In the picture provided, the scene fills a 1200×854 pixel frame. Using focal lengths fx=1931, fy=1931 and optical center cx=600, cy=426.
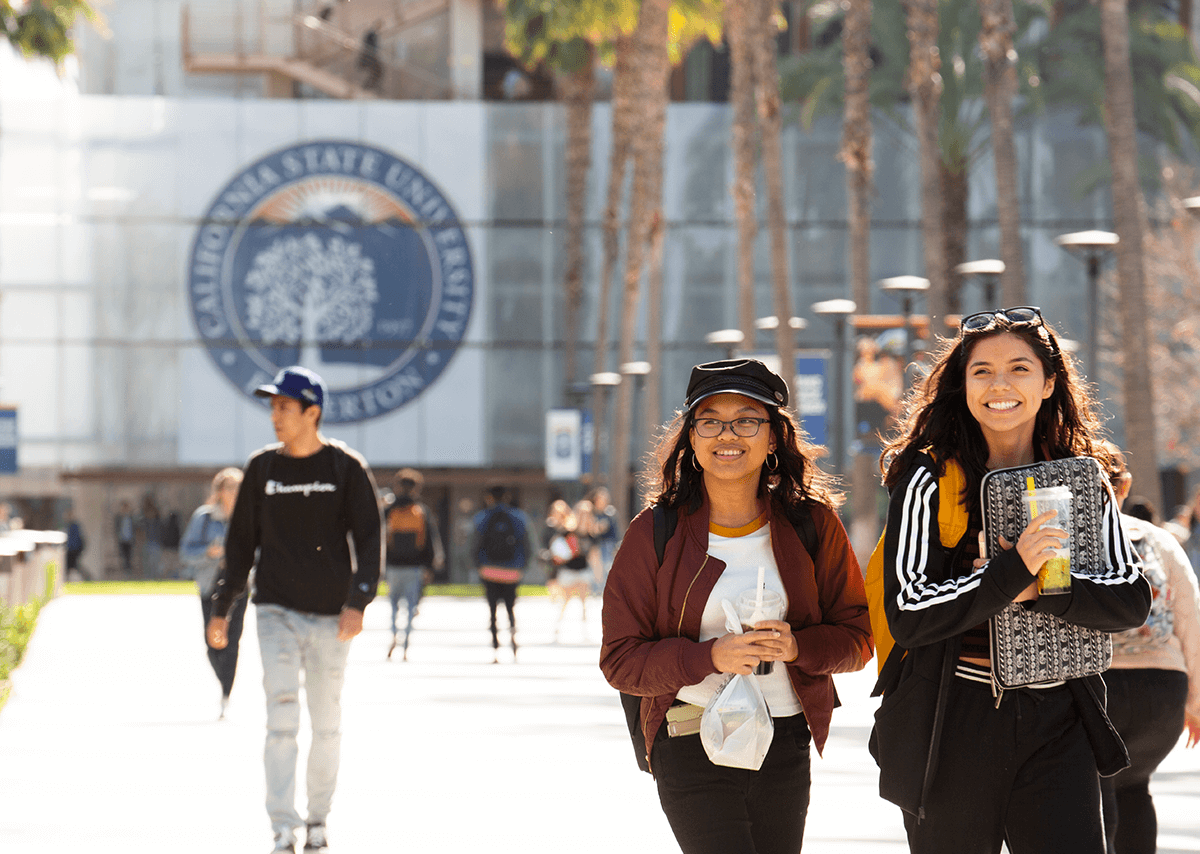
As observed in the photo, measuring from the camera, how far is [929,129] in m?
22.5

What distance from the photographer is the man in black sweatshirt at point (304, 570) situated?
25.7ft

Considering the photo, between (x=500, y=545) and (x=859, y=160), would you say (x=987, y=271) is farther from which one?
(x=500, y=545)

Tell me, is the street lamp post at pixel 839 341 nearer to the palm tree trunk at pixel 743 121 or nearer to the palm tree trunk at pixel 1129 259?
the palm tree trunk at pixel 743 121

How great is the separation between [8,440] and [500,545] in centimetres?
765

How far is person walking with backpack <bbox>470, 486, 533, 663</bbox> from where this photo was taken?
1842 centimetres

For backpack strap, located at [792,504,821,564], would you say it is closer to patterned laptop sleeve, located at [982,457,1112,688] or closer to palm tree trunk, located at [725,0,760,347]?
patterned laptop sleeve, located at [982,457,1112,688]

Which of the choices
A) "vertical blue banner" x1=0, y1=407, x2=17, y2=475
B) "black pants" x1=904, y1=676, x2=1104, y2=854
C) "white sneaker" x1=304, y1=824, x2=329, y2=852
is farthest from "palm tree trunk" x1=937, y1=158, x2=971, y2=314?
"black pants" x1=904, y1=676, x2=1104, y2=854

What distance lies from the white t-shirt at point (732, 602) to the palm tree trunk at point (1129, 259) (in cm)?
1345

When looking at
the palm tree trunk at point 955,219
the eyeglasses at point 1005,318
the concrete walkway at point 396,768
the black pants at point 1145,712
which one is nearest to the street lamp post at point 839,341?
the palm tree trunk at point 955,219

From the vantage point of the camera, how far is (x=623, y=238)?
Result: 44094 millimetres

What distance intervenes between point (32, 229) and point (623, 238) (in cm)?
1415

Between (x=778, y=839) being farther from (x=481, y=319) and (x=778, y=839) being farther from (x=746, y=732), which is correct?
(x=481, y=319)

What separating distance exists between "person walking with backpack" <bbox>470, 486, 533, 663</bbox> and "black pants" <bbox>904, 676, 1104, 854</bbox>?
14.1 metres

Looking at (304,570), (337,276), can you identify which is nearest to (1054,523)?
(304,570)
